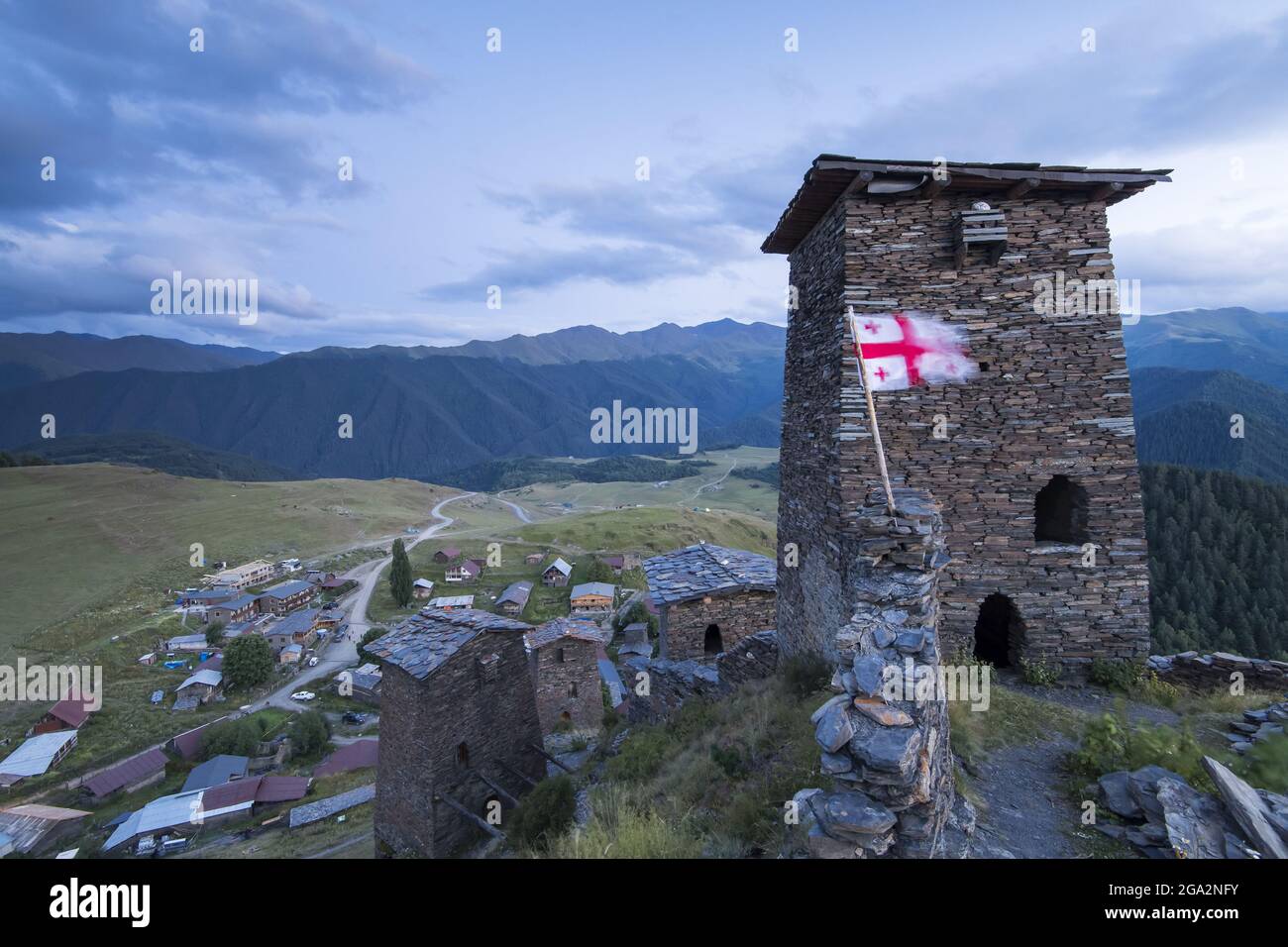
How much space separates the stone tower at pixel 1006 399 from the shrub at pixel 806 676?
0.57 metres

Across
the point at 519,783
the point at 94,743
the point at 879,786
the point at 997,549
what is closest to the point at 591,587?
the point at 94,743

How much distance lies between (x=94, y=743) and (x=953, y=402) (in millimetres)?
61486

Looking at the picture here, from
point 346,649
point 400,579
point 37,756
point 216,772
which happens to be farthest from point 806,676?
point 400,579

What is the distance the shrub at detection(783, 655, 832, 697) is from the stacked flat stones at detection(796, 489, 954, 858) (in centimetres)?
344

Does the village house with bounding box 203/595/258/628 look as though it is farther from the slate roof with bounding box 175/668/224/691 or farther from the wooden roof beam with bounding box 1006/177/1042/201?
the wooden roof beam with bounding box 1006/177/1042/201

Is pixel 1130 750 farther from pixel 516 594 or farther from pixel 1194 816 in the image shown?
pixel 516 594

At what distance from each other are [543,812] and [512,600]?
56.7 metres

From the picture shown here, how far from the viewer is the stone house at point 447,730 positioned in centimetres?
1480

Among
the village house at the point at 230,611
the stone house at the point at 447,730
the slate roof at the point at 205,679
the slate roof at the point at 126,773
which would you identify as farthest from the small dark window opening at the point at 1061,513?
the village house at the point at 230,611

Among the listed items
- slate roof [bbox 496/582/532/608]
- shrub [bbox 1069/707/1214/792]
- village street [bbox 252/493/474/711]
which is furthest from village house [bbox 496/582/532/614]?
shrub [bbox 1069/707/1214/792]

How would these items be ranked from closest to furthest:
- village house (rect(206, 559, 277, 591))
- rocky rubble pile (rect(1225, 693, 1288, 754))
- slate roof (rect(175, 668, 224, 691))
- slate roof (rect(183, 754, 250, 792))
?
rocky rubble pile (rect(1225, 693, 1288, 754)) < slate roof (rect(183, 754, 250, 792)) < slate roof (rect(175, 668, 224, 691)) < village house (rect(206, 559, 277, 591))

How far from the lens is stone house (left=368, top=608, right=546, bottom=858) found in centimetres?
1480

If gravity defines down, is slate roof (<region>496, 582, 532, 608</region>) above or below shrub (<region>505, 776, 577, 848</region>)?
below
